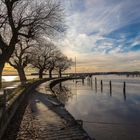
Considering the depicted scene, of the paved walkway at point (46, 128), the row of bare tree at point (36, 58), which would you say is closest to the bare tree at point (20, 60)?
the row of bare tree at point (36, 58)

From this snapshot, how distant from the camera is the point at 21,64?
45156 millimetres

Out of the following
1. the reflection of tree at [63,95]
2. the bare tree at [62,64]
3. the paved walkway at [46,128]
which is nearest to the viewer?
the paved walkway at [46,128]

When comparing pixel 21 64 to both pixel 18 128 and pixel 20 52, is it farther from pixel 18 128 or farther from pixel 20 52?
pixel 18 128

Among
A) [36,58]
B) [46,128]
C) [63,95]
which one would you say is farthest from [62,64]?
[46,128]

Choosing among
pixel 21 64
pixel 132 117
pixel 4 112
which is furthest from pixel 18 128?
pixel 21 64

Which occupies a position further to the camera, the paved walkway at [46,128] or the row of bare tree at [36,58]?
the row of bare tree at [36,58]

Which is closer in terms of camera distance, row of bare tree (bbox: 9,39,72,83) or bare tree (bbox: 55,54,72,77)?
row of bare tree (bbox: 9,39,72,83)

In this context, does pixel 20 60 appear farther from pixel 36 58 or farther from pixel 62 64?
pixel 62 64

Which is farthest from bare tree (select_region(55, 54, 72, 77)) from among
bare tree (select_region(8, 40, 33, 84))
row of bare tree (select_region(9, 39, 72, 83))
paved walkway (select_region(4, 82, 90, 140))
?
paved walkway (select_region(4, 82, 90, 140))

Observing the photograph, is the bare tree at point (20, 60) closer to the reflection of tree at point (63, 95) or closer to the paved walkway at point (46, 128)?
the reflection of tree at point (63, 95)

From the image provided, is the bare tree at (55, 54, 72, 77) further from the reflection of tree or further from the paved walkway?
the paved walkway

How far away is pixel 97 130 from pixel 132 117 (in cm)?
580

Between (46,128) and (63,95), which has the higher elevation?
(46,128)

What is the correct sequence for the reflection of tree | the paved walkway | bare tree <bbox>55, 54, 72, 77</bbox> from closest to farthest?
the paved walkway, the reflection of tree, bare tree <bbox>55, 54, 72, 77</bbox>
